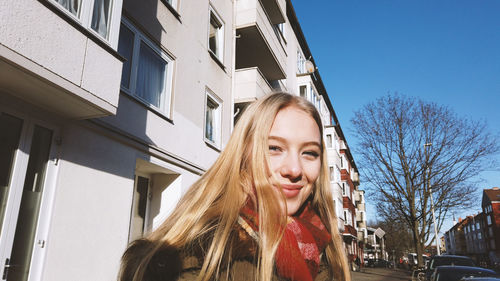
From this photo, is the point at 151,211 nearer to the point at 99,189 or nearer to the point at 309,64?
the point at 99,189

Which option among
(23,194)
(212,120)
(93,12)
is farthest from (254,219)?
(212,120)

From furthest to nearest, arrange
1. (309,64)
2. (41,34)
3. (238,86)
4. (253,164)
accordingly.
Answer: (309,64)
(238,86)
(41,34)
(253,164)

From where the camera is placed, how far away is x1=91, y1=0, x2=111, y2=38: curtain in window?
5.33m

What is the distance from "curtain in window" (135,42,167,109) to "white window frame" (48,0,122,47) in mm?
1749

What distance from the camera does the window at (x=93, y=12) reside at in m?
4.90

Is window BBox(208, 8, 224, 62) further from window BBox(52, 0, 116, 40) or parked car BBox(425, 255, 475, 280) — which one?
parked car BBox(425, 255, 475, 280)

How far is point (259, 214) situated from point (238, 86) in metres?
10.9

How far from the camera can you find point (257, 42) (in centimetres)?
1345

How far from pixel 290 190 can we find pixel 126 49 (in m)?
6.50

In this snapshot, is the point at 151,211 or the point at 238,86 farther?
the point at 238,86

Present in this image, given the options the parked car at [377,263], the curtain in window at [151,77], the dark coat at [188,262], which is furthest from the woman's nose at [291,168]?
the parked car at [377,263]

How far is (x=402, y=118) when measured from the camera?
63.0ft

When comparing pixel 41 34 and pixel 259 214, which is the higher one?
pixel 41 34

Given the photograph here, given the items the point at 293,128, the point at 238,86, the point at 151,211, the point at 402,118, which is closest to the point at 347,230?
the point at 402,118
